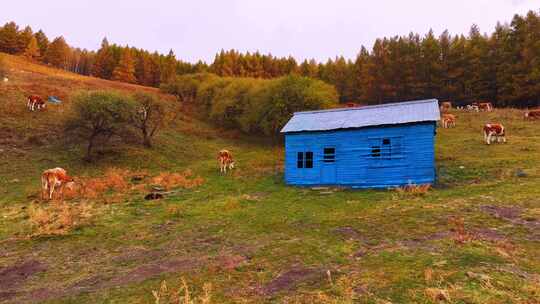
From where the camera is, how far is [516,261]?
27.3ft

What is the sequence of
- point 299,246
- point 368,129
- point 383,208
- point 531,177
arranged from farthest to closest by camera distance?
point 368,129 → point 531,177 → point 383,208 → point 299,246

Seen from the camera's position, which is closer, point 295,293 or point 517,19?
point 295,293

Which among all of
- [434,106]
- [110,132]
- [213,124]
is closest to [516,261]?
[434,106]

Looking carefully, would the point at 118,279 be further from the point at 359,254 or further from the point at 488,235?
the point at 488,235

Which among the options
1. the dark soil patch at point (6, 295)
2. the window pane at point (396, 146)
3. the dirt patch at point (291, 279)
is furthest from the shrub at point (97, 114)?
the dirt patch at point (291, 279)

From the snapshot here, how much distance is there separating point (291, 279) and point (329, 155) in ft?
48.7

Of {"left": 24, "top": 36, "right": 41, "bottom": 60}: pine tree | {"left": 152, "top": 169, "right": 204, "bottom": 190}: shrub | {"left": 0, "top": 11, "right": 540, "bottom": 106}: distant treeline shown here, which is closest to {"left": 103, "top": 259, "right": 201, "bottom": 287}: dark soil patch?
{"left": 152, "top": 169, "right": 204, "bottom": 190}: shrub

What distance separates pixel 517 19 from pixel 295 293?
61.0 metres

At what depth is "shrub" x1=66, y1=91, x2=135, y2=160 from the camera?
29.1 m

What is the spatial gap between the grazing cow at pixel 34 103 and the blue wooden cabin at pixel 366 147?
3107cm

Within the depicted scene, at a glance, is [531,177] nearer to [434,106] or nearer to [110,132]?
[434,106]

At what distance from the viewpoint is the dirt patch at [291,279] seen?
7688 millimetres

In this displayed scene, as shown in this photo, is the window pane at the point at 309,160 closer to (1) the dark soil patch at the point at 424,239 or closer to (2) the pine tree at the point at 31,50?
(1) the dark soil patch at the point at 424,239

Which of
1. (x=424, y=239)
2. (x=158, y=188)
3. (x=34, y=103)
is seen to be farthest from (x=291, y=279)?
(x=34, y=103)
